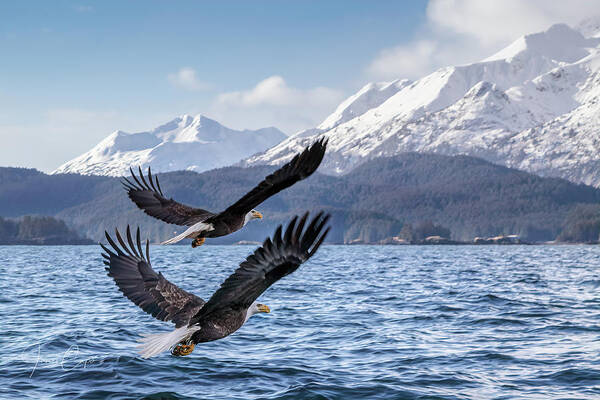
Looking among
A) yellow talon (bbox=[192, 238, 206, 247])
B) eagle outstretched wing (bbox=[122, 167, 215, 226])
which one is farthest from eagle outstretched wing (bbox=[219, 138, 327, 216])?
eagle outstretched wing (bbox=[122, 167, 215, 226])

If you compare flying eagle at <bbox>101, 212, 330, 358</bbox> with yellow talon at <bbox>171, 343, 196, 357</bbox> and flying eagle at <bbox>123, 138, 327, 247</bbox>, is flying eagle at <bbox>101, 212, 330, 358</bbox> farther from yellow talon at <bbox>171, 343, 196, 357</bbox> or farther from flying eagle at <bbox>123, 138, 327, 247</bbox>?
flying eagle at <bbox>123, 138, 327, 247</bbox>

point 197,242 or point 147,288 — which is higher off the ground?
point 197,242

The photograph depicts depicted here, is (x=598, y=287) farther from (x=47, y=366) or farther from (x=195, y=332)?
(x=195, y=332)

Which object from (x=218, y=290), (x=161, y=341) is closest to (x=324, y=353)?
(x=161, y=341)

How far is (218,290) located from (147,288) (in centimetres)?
361

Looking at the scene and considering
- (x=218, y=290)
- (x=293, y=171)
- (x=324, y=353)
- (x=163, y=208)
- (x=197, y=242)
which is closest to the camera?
(x=293, y=171)

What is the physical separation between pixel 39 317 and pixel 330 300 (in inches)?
529

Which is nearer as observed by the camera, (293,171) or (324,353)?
(293,171)

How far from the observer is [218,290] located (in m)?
7.18

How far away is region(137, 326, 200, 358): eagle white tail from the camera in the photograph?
762cm

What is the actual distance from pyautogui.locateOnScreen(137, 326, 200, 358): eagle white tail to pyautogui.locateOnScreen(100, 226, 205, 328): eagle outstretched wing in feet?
4.08

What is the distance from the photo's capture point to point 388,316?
27609mm

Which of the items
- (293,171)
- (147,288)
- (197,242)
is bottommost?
(147,288)

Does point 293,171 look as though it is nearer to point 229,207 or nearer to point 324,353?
point 229,207
